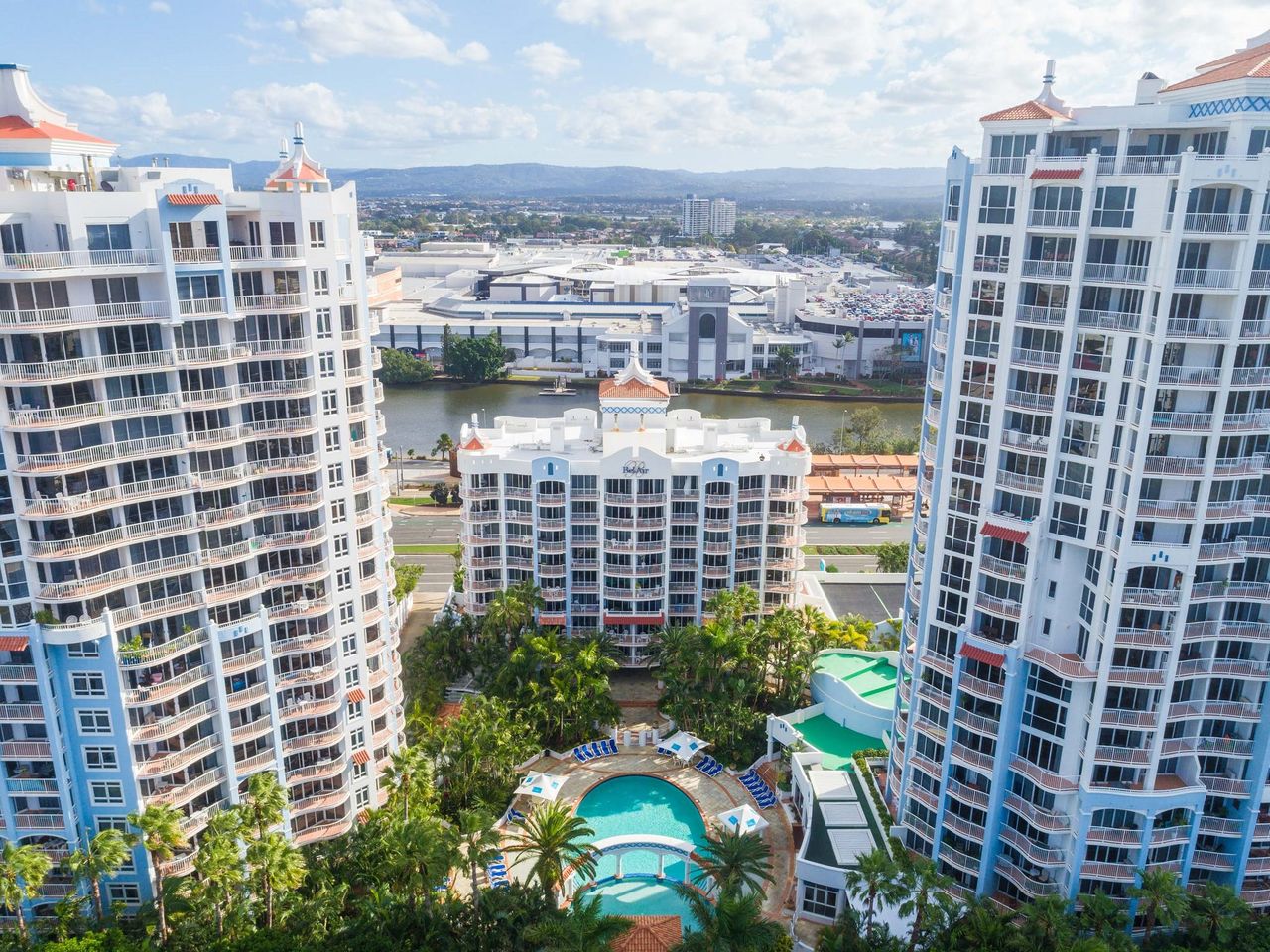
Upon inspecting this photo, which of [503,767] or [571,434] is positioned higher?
[571,434]

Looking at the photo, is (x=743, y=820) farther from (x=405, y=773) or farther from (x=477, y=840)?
(x=405, y=773)

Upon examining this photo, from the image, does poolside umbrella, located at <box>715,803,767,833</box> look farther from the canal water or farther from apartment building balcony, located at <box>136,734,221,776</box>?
the canal water

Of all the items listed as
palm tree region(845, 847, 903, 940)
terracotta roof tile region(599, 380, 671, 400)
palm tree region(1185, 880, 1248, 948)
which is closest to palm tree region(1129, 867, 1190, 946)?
palm tree region(1185, 880, 1248, 948)

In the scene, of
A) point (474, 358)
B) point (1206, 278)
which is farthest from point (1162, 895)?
point (474, 358)

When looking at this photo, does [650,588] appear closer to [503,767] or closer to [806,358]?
[503,767]

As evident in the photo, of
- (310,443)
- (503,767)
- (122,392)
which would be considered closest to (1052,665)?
(503,767)
